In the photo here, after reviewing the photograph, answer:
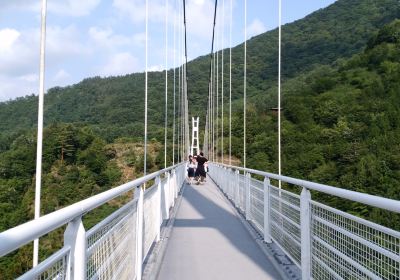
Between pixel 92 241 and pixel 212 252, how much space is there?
114 inches

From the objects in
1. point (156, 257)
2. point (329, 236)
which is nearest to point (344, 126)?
Answer: point (156, 257)

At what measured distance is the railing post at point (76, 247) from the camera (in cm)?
174

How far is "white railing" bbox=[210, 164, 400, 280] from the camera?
2135mm

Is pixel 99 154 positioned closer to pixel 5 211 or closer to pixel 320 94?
pixel 5 211

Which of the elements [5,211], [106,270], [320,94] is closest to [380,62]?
[320,94]

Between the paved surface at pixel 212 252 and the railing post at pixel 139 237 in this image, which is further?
the paved surface at pixel 212 252

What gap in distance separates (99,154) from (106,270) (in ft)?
97.8

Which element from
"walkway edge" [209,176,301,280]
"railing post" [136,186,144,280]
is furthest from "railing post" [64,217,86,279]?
"walkway edge" [209,176,301,280]

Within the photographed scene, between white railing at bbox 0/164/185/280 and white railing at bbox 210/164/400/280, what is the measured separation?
1.19m

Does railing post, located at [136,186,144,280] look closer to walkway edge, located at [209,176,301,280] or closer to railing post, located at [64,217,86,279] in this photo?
walkway edge, located at [209,176,301,280]

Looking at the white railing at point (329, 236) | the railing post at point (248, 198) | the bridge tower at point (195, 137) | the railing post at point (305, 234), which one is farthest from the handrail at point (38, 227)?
the bridge tower at point (195, 137)

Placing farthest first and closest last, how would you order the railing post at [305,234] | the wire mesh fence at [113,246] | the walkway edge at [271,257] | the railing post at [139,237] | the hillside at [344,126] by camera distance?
the hillside at [344,126] → the walkway edge at [271,257] → the railing post at [139,237] → the railing post at [305,234] → the wire mesh fence at [113,246]

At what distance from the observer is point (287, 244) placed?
4344 millimetres

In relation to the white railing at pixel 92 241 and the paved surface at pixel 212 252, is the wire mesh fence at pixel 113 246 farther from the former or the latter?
the paved surface at pixel 212 252
